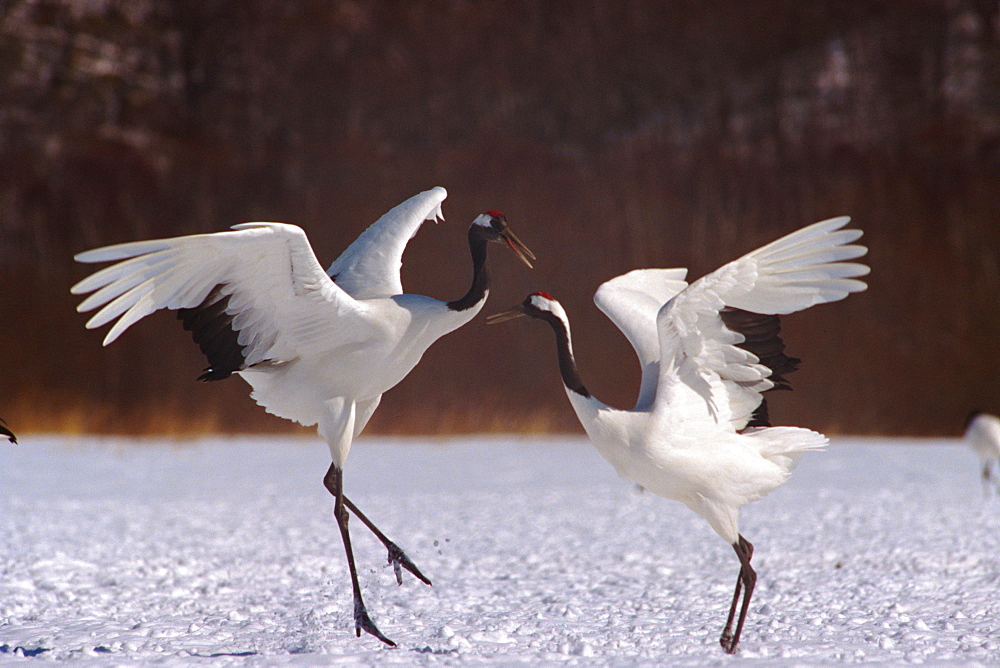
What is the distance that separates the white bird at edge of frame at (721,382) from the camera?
3.34 meters

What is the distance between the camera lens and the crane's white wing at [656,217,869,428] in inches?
130

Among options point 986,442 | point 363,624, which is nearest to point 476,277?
point 363,624

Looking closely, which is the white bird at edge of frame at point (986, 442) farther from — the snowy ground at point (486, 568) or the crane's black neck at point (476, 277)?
the crane's black neck at point (476, 277)

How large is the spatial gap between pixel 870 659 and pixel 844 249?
1442 millimetres

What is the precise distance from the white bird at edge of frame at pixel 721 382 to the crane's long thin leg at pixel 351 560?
37.8 inches

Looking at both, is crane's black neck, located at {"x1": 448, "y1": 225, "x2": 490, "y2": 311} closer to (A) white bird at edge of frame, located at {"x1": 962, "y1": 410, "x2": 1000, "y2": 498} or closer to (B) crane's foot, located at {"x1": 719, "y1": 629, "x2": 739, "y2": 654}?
(B) crane's foot, located at {"x1": 719, "y1": 629, "x2": 739, "y2": 654}

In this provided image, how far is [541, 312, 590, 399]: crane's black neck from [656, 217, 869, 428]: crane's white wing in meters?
0.29

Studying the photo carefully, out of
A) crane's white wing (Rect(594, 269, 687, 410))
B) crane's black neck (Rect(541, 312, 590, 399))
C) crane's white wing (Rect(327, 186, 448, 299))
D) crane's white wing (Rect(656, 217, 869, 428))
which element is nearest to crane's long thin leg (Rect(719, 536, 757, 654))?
crane's white wing (Rect(656, 217, 869, 428))

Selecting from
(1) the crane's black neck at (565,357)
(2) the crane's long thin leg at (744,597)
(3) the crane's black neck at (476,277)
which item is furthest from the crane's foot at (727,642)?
(3) the crane's black neck at (476,277)

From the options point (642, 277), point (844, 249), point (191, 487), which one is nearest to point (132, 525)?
point (191, 487)

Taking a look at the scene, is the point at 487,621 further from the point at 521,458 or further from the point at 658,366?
the point at 521,458

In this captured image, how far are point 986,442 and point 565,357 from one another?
543 centimetres

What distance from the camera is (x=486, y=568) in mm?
5227

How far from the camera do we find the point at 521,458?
9.69 meters
